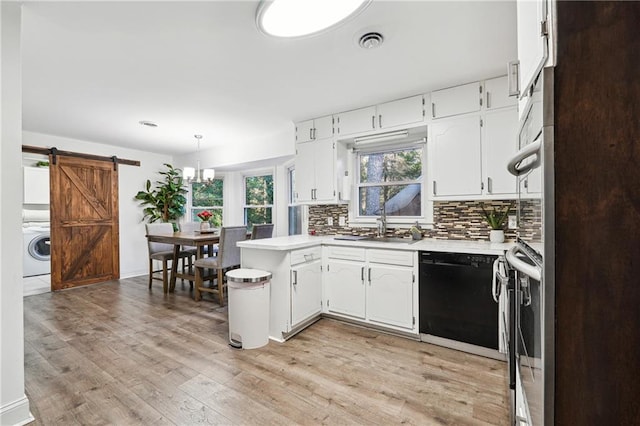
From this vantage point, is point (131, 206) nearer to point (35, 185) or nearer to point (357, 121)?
point (35, 185)

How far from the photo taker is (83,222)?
4.70 m

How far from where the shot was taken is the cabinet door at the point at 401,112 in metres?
2.86

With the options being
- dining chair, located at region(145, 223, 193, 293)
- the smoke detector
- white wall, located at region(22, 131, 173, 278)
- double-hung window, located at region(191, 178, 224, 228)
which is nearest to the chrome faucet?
the smoke detector

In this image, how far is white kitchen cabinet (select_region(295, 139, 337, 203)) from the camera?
11.2 feet

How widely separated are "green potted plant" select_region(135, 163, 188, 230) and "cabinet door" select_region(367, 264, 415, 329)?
417 cm

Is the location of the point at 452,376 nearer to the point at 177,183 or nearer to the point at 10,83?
the point at 10,83

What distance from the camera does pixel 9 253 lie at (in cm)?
A: 154

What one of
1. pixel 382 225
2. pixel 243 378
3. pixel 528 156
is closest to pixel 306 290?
pixel 243 378

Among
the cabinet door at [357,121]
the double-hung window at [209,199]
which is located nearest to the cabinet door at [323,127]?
the cabinet door at [357,121]

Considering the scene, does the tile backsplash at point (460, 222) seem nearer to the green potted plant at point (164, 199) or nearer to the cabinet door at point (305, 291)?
the cabinet door at point (305, 291)

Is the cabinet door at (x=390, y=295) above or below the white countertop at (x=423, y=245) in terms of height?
below

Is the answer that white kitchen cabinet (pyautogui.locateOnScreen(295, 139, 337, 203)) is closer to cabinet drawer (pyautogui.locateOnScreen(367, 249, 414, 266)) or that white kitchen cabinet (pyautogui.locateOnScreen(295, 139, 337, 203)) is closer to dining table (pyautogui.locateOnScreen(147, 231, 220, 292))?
cabinet drawer (pyautogui.locateOnScreen(367, 249, 414, 266))

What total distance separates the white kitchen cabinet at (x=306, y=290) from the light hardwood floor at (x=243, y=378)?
175 mm

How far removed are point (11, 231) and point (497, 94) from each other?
3503mm
